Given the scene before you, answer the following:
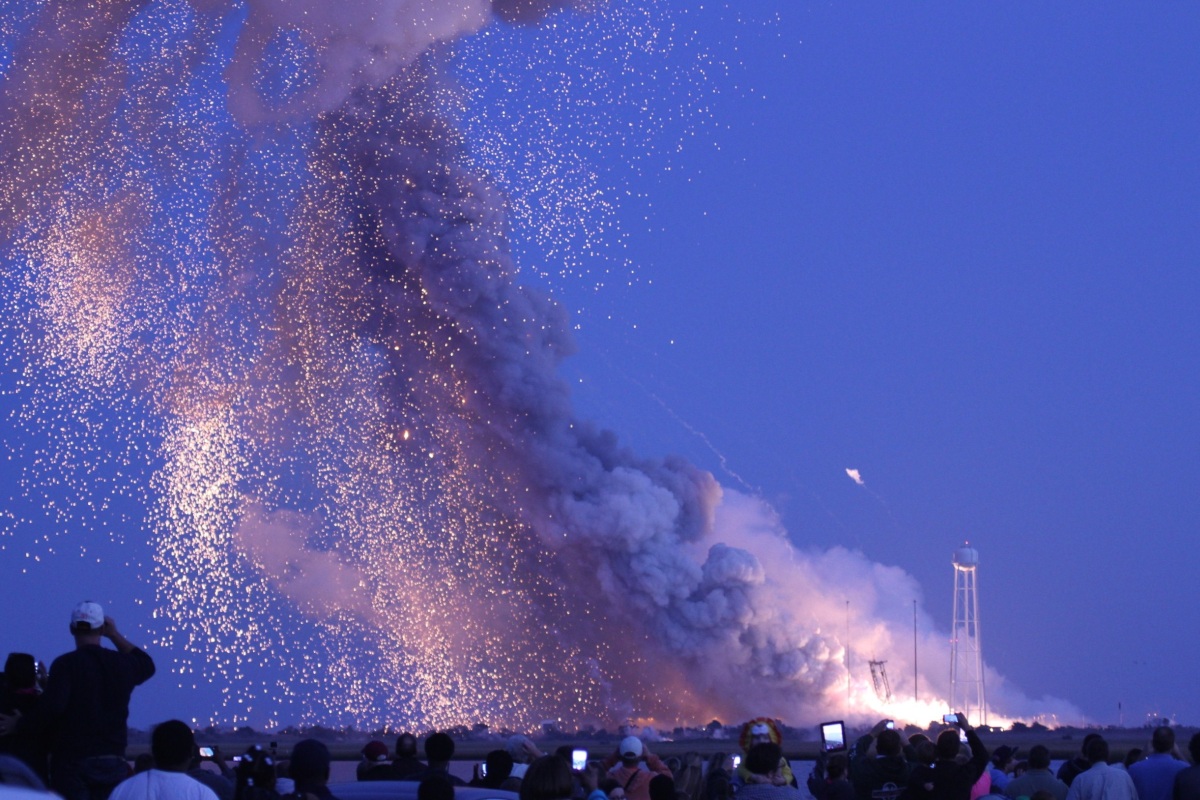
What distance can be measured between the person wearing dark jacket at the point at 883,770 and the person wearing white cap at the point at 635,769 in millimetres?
2835

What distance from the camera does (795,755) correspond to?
290ft

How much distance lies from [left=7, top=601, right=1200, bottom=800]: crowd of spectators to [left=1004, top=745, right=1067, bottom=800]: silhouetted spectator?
0.29 m

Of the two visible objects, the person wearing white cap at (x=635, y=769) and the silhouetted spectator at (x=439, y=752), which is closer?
the silhouetted spectator at (x=439, y=752)

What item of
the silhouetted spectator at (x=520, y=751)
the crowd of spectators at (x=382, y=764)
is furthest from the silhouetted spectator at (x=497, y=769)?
the silhouetted spectator at (x=520, y=751)

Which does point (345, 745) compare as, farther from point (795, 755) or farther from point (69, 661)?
point (69, 661)

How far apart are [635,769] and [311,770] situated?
13.5ft

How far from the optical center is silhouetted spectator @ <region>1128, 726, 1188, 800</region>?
15055 mm

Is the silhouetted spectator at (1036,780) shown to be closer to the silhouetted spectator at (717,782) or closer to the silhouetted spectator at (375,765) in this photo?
the silhouetted spectator at (717,782)

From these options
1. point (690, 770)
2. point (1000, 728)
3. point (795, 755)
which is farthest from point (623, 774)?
point (1000, 728)

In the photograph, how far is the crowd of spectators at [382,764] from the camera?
1013cm

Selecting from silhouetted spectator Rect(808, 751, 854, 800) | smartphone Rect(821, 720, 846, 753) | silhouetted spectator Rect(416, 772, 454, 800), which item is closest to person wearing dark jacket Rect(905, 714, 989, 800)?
silhouetted spectator Rect(808, 751, 854, 800)

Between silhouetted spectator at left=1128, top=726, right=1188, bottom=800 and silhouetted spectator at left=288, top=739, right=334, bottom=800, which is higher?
silhouetted spectator at left=1128, top=726, right=1188, bottom=800

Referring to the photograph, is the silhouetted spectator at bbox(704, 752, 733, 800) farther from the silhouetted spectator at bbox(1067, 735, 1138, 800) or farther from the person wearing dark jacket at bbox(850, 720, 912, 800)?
the silhouetted spectator at bbox(1067, 735, 1138, 800)

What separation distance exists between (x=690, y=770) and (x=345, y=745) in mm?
104052
